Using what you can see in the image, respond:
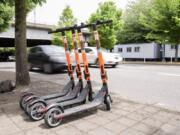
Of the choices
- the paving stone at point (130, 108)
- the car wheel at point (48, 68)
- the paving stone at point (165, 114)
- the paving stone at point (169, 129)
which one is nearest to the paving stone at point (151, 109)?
the paving stone at point (165, 114)

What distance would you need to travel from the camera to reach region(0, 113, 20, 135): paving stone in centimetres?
285

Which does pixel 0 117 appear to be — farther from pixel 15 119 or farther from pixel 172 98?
pixel 172 98

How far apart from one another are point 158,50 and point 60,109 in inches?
955

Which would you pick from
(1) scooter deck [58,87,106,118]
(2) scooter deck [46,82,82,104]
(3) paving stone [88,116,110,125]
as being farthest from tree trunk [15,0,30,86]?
Result: (3) paving stone [88,116,110,125]

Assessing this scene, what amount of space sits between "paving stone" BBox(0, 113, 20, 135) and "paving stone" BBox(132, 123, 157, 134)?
1860mm

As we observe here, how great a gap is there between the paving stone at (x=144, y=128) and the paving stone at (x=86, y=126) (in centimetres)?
66

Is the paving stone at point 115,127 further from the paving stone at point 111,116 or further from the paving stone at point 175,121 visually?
the paving stone at point 175,121

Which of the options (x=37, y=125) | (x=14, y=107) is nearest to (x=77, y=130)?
(x=37, y=125)

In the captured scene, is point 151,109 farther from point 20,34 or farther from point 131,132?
point 20,34

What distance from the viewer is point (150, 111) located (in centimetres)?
373

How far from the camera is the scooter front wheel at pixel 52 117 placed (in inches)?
116

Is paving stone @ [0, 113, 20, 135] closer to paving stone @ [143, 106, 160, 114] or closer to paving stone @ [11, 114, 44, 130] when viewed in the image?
paving stone @ [11, 114, 44, 130]

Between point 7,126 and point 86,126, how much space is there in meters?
1.27

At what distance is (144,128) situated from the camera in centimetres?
296
